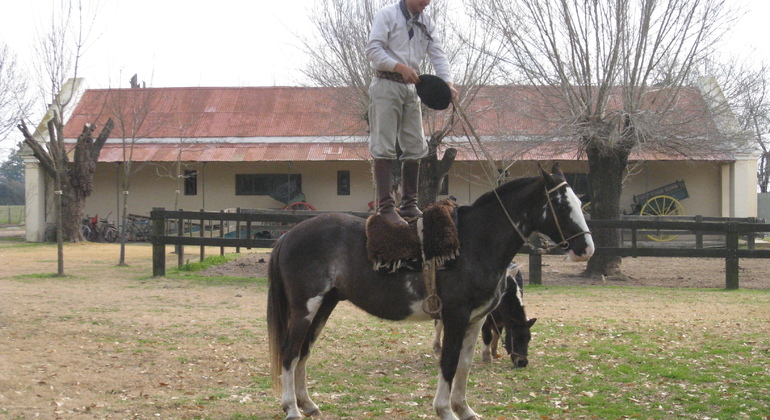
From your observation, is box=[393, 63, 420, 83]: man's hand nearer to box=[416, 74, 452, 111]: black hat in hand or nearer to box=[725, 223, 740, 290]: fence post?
box=[416, 74, 452, 111]: black hat in hand

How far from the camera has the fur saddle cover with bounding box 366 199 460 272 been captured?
4812 millimetres

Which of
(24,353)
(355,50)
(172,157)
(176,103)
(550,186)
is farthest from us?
(176,103)

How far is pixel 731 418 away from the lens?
514 cm

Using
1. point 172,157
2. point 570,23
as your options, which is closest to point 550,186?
point 570,23

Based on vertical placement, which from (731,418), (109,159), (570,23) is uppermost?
(570,23)

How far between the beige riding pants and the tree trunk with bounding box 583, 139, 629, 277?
33.8 ft

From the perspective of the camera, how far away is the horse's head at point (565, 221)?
15.6ft

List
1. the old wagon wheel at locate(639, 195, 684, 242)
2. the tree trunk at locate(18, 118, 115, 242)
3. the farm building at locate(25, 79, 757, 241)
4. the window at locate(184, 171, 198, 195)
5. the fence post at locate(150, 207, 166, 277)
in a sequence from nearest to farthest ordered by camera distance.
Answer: the fence post at locate(150, 207, 166, 277) → the tree trunk at locate(18, 118, 115, 242) → the old wagon wheel at locate(639, 195, 684, 242) → the farm building at locate(25, 79, 757, 241) → the window at locate(184, 171, 198, 195)

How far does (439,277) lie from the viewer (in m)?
4.84

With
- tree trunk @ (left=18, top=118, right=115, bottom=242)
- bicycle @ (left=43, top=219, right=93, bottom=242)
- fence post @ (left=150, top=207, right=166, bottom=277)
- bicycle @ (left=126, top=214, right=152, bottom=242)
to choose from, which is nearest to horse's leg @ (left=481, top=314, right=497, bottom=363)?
fence post @ (left=150, top=207, right=166, bottom=277)

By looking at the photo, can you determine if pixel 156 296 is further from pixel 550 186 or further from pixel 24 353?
pixel 550 186

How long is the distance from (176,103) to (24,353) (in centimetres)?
2586

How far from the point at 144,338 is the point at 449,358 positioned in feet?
15.4

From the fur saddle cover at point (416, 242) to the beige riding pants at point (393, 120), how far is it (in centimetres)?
61
